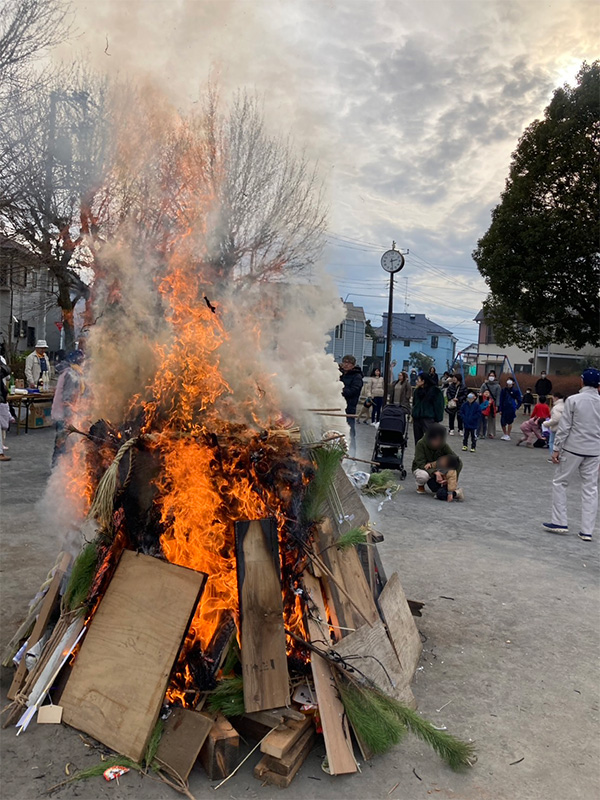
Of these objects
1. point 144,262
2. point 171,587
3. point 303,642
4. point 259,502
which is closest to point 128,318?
point 144,262

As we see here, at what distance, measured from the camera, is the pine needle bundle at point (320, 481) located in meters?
3.74

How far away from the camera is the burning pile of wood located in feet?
9.77

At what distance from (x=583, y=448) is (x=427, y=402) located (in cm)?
476

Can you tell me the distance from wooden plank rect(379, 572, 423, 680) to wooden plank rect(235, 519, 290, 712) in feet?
2.97

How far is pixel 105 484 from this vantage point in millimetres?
3525

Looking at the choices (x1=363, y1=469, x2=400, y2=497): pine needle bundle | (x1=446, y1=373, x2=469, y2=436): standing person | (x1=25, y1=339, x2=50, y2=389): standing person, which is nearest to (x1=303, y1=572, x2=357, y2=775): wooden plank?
(x1=363, y1=469, x2=400, y2=497): pine needle bundle

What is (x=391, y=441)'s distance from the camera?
11.0 m

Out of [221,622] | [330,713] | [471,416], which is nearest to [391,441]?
[471,416]

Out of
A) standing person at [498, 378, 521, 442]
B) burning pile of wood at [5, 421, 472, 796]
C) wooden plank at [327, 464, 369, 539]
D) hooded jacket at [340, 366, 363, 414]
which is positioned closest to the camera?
burning pile of wood at [5, 421, 472, 796]

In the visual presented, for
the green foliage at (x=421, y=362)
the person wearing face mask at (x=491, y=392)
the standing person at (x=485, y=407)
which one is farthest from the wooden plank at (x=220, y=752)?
the green foliage at (x=421, y=362)

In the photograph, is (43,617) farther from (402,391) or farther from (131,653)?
(402,391)

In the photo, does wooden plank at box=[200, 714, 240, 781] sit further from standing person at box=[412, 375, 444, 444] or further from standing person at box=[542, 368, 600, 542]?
standing person at box=[412, 375, 444, 444]

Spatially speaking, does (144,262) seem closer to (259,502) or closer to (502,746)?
(259,502)

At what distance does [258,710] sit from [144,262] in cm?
323
